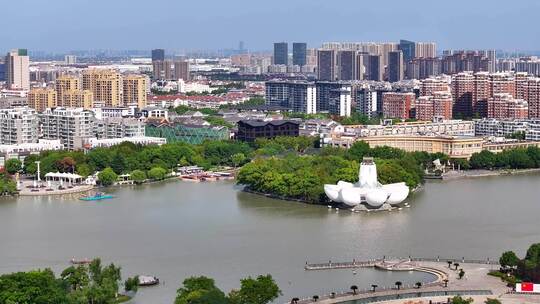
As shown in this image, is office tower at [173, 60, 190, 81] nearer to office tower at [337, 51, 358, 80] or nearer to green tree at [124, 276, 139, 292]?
office tower at [337, 51, 358, 80]

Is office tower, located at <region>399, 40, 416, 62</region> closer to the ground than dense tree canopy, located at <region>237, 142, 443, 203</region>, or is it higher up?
higher up

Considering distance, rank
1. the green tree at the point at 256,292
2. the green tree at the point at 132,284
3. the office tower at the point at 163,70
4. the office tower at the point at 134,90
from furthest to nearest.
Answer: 1. the office tower at the point at 163,70
2. the office tower at the point at 134,90
3. the green tree at the point at 132,284
4. the green tree at the point at 256,292

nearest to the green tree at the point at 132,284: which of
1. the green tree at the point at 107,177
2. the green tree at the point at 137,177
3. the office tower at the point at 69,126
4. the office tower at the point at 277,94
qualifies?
the green tree at the point at 107,177

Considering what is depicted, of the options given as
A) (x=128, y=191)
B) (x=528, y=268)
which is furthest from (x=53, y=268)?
(x=128, y=191)

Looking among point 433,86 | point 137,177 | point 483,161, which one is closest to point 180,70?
point 433,86

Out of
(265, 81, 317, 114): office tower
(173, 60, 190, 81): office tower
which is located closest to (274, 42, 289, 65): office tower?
(173, 60, 190, 81): office tower

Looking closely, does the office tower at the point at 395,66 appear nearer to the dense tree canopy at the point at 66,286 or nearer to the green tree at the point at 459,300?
the dense tree canopy at the point at 66,286
